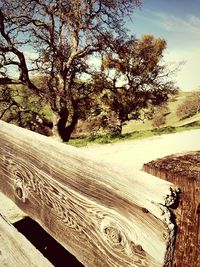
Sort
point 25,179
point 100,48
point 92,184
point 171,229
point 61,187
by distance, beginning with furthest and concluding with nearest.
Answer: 1. point 100,48
2. point 25,179
3. point 61,187
4. point 92,184
5. point 171,229

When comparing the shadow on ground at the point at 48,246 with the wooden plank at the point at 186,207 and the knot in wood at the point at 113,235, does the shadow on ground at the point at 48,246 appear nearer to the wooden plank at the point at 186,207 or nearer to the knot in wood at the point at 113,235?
the knot in wood at the point at 113,235

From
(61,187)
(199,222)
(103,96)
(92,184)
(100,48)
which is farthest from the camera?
(103,96)

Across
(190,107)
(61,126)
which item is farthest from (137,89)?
(190,107)

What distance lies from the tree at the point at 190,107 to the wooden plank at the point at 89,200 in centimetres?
4461

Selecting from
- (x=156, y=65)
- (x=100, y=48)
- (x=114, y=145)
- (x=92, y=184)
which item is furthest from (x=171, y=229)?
(x=156, y=65)

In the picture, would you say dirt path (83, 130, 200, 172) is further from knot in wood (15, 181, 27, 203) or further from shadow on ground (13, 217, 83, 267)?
knot in wood (15, 181, 27, 203)

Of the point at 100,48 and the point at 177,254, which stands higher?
the point at 100,48

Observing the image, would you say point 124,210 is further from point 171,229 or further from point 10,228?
point 10,228

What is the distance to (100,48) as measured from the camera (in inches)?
679

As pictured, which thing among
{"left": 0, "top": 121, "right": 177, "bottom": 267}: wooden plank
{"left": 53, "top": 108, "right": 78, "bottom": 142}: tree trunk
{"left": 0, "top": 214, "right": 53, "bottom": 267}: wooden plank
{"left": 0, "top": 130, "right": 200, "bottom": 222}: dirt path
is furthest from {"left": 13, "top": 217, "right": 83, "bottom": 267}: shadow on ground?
{"left": 53, "top": 108, "right": 78, "bottom": 142}: tree trunk

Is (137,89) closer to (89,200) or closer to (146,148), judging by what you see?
(146,148)

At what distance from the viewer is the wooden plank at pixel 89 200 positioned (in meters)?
0.79

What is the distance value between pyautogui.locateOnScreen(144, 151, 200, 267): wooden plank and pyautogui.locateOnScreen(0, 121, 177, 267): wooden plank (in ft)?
0.21

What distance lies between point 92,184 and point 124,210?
0.17 m
